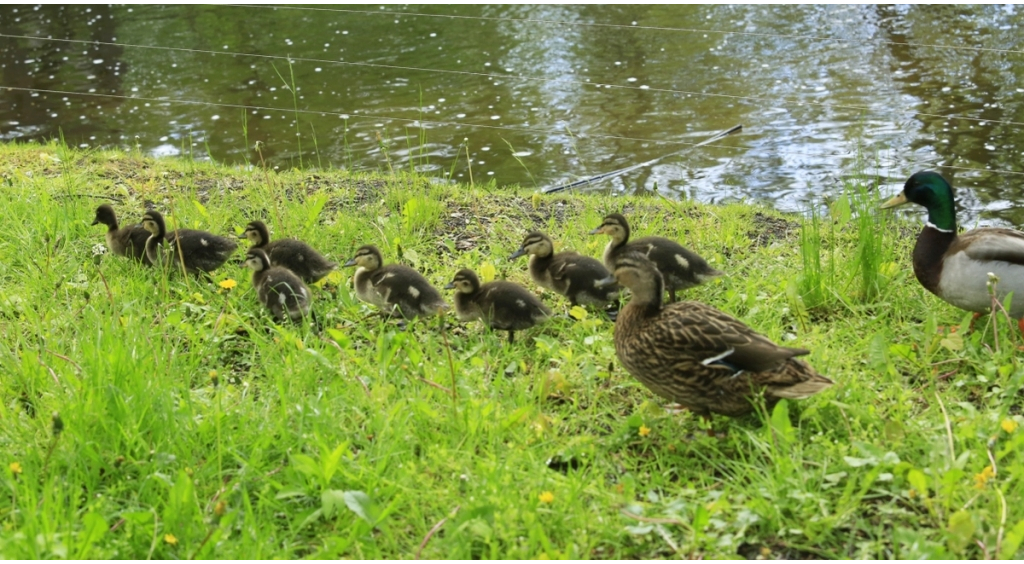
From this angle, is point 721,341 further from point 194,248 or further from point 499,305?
point 194,248

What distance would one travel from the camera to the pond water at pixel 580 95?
7676mm

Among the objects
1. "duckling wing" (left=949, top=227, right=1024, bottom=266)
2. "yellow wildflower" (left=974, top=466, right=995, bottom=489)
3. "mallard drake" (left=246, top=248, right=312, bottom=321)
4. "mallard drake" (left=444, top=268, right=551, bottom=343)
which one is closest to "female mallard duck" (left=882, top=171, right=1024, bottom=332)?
"duckling wing" (left=949, top=227, right=1024, bottom=266)

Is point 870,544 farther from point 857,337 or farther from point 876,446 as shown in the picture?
point 857,337

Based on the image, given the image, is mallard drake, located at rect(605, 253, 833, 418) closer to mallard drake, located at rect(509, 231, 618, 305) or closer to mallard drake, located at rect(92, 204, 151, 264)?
mallard drake, located at rect(509, 231, 618, 305)

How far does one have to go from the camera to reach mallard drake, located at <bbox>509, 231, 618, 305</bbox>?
4496mm

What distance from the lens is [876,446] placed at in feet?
10.3

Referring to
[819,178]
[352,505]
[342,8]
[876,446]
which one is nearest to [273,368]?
[352,505]

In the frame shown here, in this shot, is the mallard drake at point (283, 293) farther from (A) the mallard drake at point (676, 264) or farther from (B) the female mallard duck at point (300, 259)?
(A) the mallard drake at point (676, 264)

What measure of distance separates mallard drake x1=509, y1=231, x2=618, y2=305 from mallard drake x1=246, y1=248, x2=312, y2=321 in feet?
3.62

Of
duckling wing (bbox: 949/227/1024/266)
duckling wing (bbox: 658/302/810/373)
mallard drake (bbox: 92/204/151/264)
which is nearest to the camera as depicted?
duckling wing (bbox: 658/302/810/373)

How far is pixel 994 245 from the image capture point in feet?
13.0

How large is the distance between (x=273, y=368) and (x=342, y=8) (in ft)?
35.2

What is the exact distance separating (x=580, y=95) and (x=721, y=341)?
21.9ft

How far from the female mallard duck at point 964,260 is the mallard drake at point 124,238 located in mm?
3949
